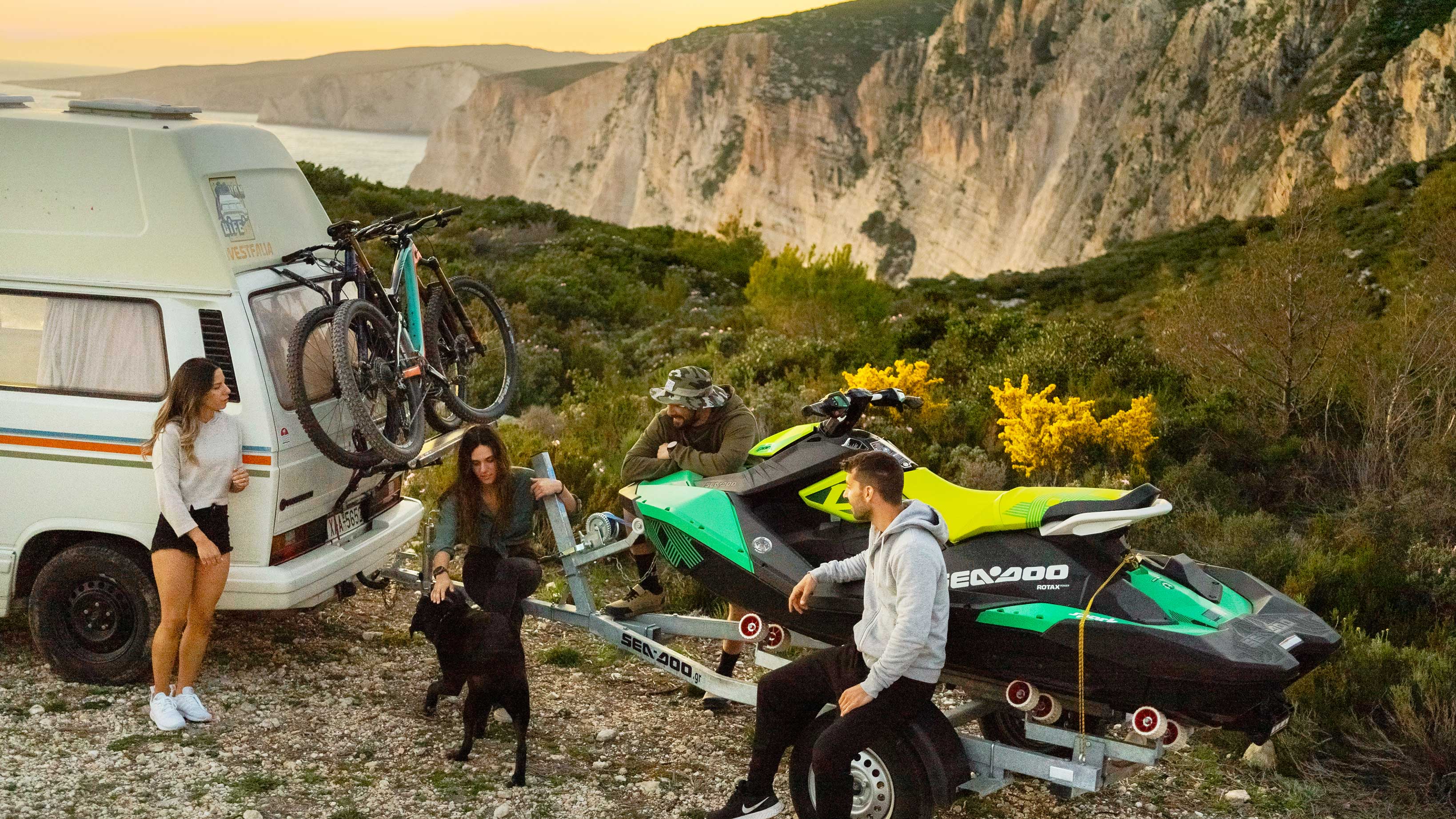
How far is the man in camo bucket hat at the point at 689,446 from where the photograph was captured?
21.3 ft

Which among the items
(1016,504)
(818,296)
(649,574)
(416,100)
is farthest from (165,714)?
(416,100)

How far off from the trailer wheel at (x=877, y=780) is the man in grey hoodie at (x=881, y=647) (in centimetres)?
9

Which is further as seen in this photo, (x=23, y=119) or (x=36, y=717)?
(x=23, y=119)

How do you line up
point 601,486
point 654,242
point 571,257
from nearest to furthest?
point 601,486 < point 571,257 < point 654,242

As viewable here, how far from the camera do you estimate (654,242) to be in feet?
128

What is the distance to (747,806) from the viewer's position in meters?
4.97

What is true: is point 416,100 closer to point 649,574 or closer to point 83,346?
point 83,346

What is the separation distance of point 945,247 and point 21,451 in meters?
78.1

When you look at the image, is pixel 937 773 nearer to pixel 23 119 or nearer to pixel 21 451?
pixel 21 451

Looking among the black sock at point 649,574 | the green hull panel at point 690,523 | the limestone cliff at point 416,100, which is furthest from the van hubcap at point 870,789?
the limestone cliff at point 416,100

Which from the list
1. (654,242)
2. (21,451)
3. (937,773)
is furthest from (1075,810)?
(654,242)

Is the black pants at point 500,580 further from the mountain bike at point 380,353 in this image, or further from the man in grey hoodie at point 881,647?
the man in grey hoodie at point 881,647

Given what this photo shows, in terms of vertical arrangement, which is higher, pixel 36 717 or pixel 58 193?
pixel 58 193

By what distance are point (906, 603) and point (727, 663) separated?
2.39 meters
